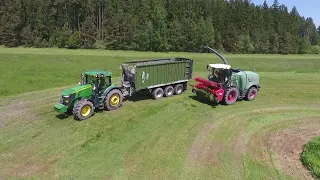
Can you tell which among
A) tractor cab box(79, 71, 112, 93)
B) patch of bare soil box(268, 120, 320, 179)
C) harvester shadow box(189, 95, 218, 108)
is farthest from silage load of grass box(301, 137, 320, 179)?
tractor cab box(79, 71, 112, 93)

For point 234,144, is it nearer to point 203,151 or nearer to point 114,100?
point 203,151

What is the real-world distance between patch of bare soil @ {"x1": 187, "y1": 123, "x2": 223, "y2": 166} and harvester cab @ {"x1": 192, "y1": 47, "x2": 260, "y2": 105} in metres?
4.25

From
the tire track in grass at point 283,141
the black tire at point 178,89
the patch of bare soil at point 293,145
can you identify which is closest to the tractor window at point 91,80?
the black tire at point 178,89

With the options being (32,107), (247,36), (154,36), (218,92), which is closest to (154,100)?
(218,92)

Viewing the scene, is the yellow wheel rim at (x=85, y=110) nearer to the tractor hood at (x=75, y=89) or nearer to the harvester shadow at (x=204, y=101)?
the tractor hood at (x=75, y=89)

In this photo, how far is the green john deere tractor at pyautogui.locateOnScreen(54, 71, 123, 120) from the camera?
1484 cm

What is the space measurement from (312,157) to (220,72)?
25.7 ft

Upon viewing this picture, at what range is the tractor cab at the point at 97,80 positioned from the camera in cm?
1560

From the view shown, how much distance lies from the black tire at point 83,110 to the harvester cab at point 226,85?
6622mm

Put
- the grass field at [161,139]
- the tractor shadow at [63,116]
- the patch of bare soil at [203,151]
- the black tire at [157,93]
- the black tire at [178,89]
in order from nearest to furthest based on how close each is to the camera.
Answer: the grass field at [161,139] → the patch of bare soil at [203,151] → the tractor shadow at [63,116] → the black tire at [157,93] → the black tire at [178,89]

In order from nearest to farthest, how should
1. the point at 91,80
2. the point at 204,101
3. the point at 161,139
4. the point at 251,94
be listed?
the point at 161,139 → the point at 91,80 → the point at 204,101 → the point at 251,94

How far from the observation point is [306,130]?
46.1 ft

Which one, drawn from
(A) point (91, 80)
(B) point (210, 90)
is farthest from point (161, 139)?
(B) point (210, 90)

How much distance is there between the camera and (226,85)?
1759 cm
